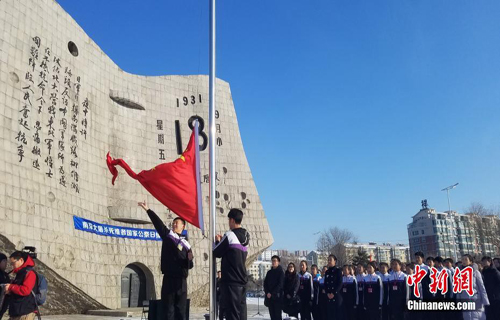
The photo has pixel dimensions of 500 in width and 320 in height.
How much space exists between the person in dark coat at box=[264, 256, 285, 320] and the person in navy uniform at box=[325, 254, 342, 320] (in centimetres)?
129

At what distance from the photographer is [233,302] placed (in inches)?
210

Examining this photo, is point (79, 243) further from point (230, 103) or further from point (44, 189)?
point (230, 103)

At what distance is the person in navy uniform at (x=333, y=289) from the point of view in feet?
35.4

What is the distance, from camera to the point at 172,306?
5.70 m

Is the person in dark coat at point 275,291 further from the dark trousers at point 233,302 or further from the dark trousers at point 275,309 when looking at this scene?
the dark trousers at point 233,302

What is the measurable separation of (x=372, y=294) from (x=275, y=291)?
8.14ft

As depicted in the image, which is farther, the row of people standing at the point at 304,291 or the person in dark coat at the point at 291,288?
the person in dark coat at the point at 291,288

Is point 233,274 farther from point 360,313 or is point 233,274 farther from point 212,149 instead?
point 360,313

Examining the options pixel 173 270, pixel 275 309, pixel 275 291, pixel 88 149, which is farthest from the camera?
pixel 88 149

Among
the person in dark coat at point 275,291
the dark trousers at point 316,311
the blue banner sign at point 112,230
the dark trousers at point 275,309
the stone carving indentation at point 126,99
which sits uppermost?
the stone carving indentation at point 126,99

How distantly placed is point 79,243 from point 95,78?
23.4 feet

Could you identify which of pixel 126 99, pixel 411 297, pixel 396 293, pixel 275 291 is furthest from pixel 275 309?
pixel 126 99

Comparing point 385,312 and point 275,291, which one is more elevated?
point 275,291

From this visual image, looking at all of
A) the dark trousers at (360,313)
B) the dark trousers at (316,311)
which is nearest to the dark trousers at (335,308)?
the dark trousers at (360,313)
